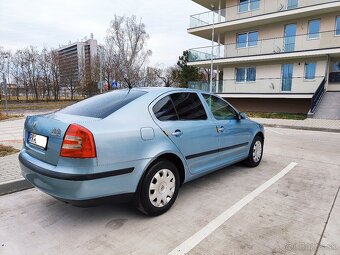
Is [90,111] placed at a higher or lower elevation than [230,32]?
lower

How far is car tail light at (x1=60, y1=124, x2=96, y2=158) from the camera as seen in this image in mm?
2615

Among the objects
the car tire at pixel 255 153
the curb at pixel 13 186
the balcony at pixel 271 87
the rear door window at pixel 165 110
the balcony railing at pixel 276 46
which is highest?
the balcony railing at pixel 276 46

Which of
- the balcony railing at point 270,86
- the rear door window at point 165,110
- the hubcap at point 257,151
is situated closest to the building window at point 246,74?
the balcony railing at point 270,86

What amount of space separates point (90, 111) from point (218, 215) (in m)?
2.12

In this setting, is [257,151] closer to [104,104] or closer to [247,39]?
[104,104]

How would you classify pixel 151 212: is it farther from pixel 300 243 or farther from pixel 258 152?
pixel 258 152

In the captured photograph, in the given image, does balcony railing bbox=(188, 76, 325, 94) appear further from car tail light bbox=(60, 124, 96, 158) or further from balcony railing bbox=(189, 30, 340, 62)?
car tail light bbox=(60, 124, 96, 158)

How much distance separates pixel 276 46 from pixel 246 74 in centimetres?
331

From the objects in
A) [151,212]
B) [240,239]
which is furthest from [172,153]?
[240,239]

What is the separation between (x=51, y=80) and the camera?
4834cm

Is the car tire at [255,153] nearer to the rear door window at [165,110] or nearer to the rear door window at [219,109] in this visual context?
the rear door window at [219,109]

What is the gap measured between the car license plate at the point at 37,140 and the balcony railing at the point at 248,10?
21.0 metres

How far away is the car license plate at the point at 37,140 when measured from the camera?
2941 millimetres

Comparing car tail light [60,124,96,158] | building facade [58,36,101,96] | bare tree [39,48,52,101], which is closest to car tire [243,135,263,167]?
car tail light [60,124,96,158]
